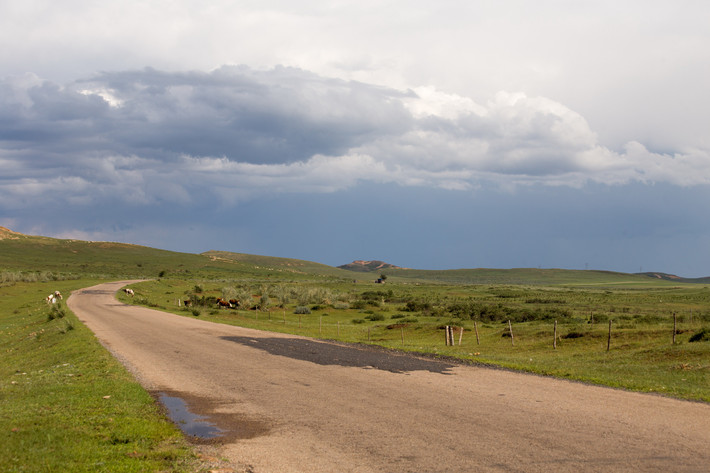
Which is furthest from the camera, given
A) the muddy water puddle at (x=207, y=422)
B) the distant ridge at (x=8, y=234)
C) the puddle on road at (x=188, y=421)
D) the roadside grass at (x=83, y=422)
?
the distant ridge at (x=8, y=234)

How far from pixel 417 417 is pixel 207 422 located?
4296mm

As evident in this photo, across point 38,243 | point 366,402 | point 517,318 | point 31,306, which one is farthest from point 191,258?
point 366,402

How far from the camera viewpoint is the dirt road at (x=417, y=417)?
878 centimetres

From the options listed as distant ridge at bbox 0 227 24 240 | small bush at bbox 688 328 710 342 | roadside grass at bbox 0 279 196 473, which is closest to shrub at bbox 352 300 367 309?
small bush at bbox 688 328 710 342

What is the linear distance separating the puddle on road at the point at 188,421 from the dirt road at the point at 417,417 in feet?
0.94

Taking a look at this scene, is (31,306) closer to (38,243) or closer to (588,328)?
(588,328)

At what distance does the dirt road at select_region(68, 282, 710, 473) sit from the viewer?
28.8 feet

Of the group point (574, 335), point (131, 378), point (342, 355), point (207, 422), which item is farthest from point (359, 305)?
point (207, 422)

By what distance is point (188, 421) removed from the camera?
11820mm

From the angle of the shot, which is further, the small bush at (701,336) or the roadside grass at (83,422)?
the small bush at (701,336)

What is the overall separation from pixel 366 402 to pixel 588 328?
2320 centimetres

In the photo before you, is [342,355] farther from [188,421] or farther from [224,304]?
[224,304]

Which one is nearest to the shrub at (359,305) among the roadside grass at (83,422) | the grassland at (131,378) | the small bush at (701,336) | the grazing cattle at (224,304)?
the grassland at (131,378)

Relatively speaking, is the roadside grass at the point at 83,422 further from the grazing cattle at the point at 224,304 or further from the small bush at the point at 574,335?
the grazing cattle at the point at 224,304
